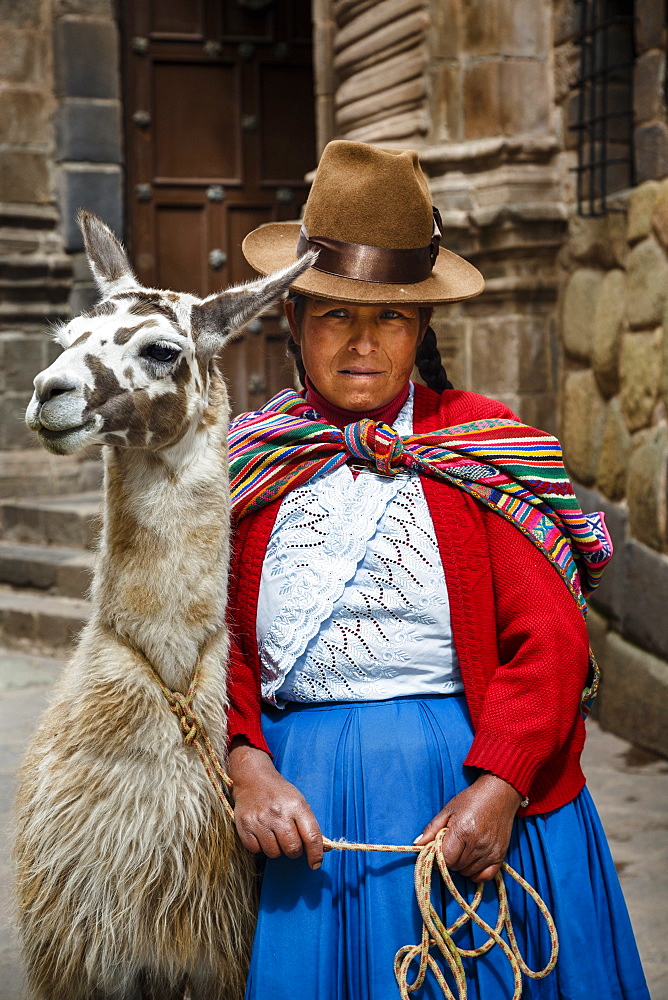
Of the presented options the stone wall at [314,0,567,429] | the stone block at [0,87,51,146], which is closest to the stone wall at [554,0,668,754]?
the stone wall at [314,0,567,429]

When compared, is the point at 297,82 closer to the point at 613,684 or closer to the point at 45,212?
the point at 45,212

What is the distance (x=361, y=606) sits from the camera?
1.71m

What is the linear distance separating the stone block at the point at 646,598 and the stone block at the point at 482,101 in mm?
1914

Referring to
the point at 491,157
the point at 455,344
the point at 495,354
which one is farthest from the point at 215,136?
the point at 495,354

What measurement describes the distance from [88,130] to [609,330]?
3.73 meters

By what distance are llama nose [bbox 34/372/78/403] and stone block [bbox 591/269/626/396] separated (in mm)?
2978

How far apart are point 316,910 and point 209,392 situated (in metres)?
0.84

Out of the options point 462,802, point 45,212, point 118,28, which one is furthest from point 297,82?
point 462,802

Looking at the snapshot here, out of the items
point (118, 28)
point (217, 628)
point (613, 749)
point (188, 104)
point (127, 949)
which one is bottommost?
point (613, 749)

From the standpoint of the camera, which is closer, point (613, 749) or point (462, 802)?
point (462, 802)

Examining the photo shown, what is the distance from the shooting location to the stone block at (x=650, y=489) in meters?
3.66

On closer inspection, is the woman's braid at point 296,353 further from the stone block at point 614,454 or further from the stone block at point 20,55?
the stone block at point 20,55

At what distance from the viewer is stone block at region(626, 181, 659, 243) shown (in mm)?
3709

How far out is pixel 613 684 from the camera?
403cm
